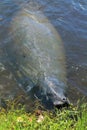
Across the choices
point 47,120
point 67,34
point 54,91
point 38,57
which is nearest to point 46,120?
point 47,120

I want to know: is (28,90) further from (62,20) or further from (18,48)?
(62,20)

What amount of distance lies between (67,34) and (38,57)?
2072mm

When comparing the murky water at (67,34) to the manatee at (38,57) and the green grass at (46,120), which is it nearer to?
the manatee at (38,57)

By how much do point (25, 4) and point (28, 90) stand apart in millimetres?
4570

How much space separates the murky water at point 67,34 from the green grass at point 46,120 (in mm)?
1252

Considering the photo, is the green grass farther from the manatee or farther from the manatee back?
the manatee back

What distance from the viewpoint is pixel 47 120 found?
18.2ft

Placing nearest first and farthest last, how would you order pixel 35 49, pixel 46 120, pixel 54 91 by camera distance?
pixel 46 120 < pixel 54 91 < pixel 35 49

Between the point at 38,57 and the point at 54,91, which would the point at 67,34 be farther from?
the point at 54,91

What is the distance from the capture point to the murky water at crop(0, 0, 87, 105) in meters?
7.17

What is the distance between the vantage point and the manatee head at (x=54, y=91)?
5918 mm

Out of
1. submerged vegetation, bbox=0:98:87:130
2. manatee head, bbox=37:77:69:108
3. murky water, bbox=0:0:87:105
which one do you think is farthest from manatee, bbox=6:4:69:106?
submerged vegetation, bbox=0:98:87:130

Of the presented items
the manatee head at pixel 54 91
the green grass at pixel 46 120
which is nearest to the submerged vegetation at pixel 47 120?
the green grass at pixel 46 120

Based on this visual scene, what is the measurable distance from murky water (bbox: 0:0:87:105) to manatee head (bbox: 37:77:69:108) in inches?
20.8
